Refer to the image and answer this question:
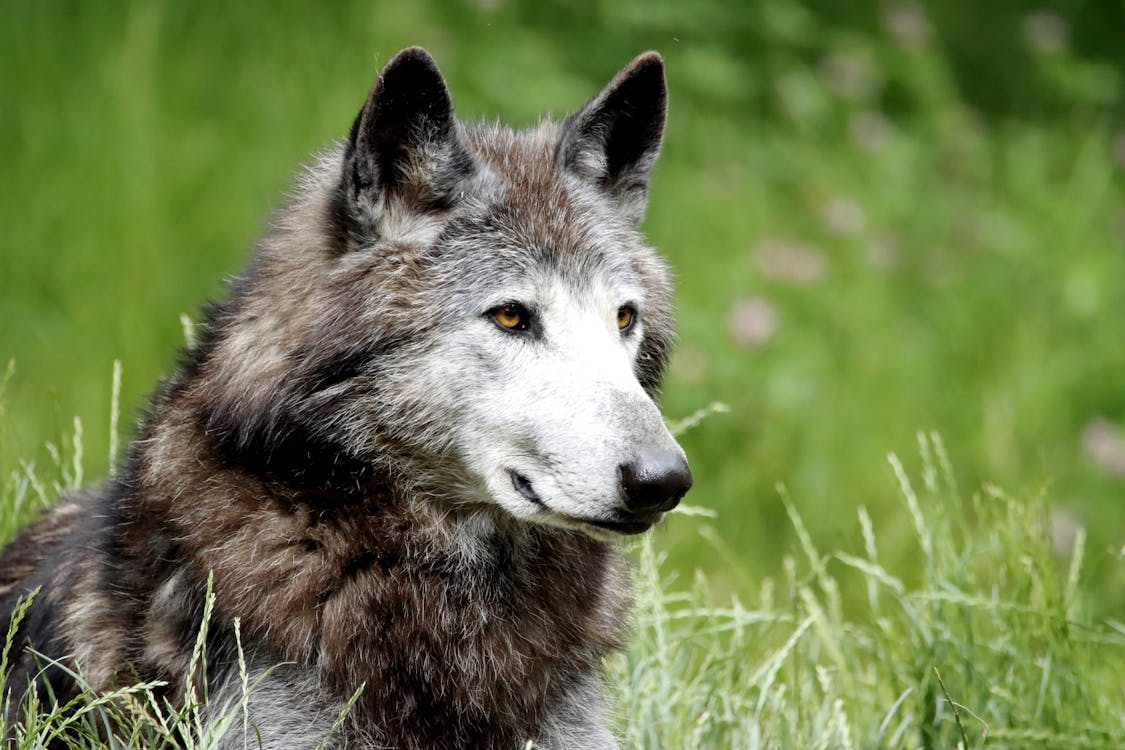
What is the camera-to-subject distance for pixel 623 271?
12.1 feet

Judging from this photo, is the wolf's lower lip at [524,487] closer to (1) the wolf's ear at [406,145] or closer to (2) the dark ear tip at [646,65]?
(1) the wolf's ear at [406,145]

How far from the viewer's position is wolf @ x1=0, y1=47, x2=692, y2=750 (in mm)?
3275

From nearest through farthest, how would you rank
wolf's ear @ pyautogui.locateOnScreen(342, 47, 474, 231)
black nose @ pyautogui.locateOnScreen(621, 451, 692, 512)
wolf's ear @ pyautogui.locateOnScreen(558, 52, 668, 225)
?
black nose @ pyautogui.locateOnScreen(621, 451, 692, 512) < wolf's ear @ pyautogui.locateOnScreen(342, 47, 474, 231) < wolf's ear @ pyautogui.locateOnScreen(558, 52, 668, 225)

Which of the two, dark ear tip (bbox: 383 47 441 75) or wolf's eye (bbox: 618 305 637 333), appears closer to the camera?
dark ear tip (bbox: 383 47 441 75)

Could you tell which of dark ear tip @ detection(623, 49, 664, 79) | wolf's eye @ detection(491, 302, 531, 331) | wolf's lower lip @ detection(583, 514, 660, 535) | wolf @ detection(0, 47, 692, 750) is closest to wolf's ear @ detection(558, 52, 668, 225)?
dark ear tip @ detection(623, 49, 664, 79)

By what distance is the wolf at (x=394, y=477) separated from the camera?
328 centimetres

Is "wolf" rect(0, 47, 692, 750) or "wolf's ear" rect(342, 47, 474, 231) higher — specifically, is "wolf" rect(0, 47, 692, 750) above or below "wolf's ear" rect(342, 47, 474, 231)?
below

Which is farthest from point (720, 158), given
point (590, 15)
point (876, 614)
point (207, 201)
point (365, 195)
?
point (365, 195)

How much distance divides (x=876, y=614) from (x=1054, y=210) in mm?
5266

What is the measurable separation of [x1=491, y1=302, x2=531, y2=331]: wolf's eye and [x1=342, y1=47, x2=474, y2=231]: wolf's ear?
32 centimetres

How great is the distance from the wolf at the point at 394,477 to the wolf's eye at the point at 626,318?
11mm

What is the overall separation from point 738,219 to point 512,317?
5.29 m

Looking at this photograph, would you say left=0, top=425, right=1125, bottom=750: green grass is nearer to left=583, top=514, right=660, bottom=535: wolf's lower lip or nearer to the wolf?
the wolf

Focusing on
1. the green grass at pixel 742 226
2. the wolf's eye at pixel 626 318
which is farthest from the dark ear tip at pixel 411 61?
the green grass at pixel 742 226
